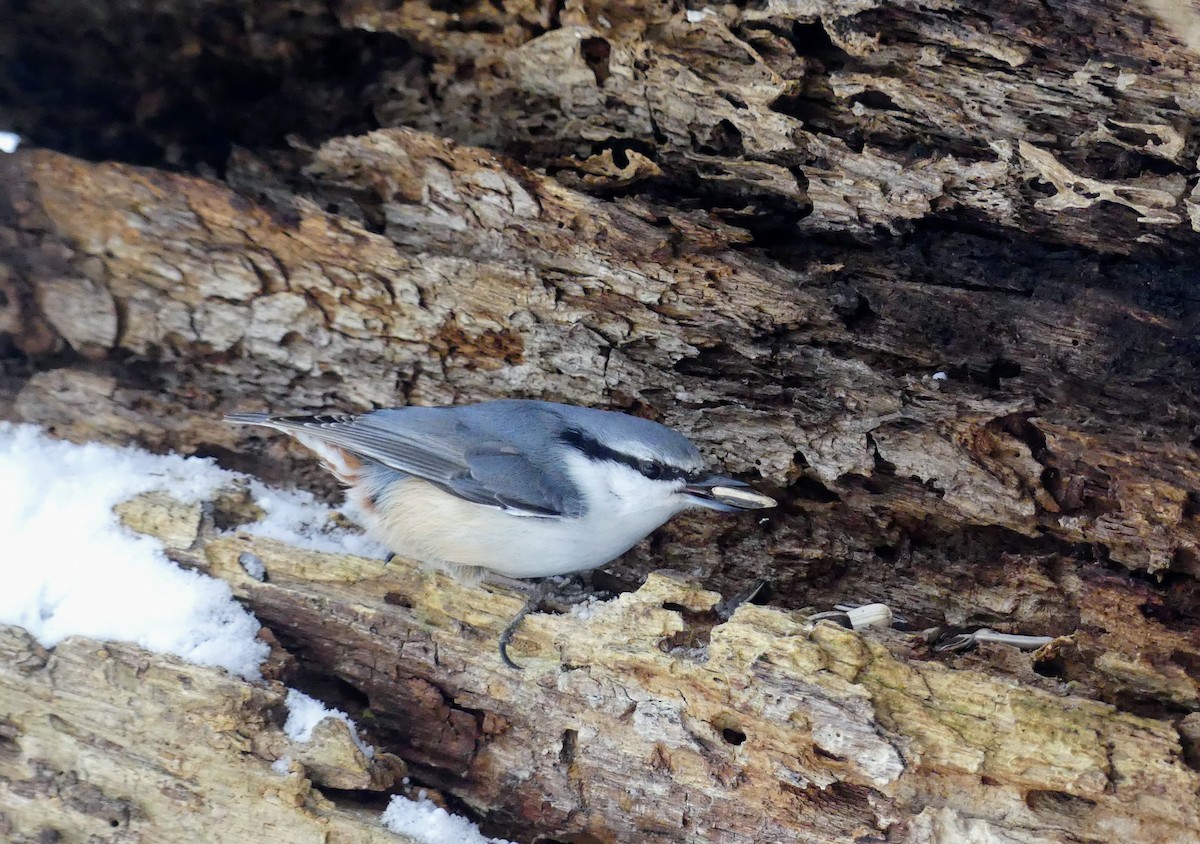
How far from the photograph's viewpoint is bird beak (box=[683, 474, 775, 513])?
3.27 m

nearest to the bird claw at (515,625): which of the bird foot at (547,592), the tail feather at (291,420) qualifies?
the bird foot at (547,592)

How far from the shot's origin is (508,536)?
334 cm

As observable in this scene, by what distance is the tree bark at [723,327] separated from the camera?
2.72m

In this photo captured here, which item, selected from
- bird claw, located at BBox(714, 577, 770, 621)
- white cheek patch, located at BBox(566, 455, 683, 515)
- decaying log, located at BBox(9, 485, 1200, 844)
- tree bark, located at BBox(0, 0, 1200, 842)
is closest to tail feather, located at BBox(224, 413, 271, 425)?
tree bark, located at BBox(0, 0, 1200, 842)

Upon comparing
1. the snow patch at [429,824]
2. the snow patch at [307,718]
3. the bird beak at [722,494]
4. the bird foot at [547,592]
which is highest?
the bird beak at [722,494]

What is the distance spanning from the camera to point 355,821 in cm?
287

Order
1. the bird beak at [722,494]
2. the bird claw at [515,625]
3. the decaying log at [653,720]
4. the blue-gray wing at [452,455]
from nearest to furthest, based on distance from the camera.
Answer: the decaying log at [653,720], the bird claw at [515,625], the bird beak at [722,494], the blue-gray wing at [452,455]

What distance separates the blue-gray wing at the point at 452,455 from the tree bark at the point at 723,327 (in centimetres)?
28

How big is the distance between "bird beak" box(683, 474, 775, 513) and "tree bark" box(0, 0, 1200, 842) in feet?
0.68

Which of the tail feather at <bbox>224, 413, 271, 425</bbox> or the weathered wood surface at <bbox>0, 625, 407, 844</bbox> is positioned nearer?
the weathered wood surface at <bbox>0, 625, 407, 844</bbox>

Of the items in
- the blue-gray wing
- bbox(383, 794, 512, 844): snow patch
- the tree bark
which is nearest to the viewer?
the tree bark

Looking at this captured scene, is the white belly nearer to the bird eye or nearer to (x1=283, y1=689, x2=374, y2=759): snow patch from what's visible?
the bird eye

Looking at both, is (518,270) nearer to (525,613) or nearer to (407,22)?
(407,22)

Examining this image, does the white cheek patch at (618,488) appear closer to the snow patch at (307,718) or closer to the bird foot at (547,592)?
the bird foot at (547,592)
